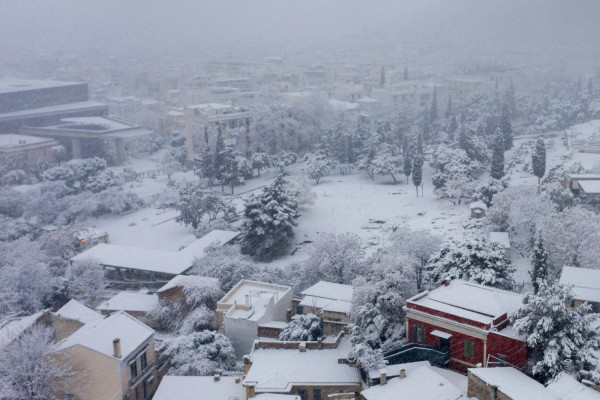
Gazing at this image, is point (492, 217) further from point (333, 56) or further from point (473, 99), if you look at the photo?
point (333, 56)

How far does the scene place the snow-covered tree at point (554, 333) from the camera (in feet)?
49.4

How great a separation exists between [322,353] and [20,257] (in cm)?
1791

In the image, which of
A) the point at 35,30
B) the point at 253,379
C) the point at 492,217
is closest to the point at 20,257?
the point at 253,379

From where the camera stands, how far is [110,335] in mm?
18906

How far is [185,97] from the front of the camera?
78.3 metres

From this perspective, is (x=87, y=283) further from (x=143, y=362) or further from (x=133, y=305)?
(x=143, y=362)

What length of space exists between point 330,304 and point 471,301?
5.79m

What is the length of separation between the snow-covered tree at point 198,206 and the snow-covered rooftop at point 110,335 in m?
16.8

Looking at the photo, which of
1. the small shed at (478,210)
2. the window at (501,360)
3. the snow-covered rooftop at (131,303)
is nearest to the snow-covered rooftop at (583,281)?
the window at (501,360)

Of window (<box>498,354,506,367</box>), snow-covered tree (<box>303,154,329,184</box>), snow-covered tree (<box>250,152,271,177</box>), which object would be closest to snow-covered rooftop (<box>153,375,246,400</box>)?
window (<box>498,354,506,367</box>)

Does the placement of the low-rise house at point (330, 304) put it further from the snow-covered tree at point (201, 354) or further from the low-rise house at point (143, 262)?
the low-rise house at point (143, 262)

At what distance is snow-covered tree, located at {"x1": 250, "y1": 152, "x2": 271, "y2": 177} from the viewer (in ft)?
156

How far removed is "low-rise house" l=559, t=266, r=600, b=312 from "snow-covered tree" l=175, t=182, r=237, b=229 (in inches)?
824

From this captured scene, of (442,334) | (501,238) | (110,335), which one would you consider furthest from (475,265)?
(110,335)
